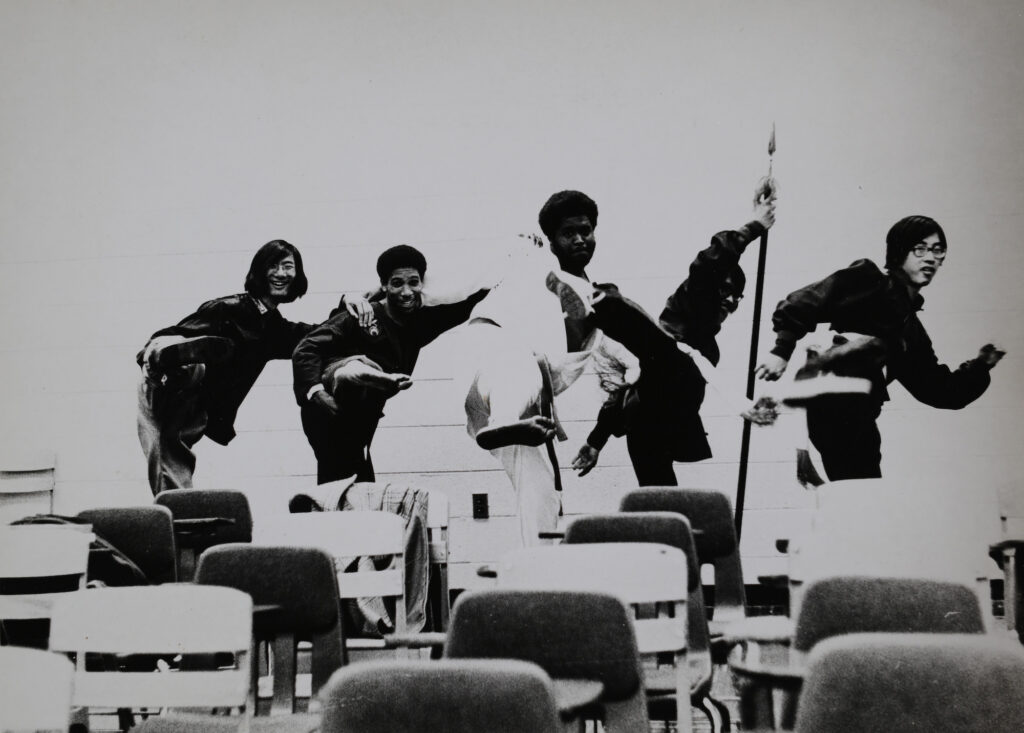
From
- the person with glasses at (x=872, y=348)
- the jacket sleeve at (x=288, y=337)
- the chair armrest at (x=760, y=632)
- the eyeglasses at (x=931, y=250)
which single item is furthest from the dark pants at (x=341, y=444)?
the eyeglasses at (x=931, y=250)

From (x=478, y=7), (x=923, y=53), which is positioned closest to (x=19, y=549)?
(x=478, y=7)

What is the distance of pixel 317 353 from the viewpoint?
4.93 metres

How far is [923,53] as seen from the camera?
4535mm

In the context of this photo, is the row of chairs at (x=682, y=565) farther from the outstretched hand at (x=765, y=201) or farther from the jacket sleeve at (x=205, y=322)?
the jacket sleeve at (x=205, y=322)

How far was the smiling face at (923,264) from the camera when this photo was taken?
15.0ft

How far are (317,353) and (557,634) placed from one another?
10.9 feet

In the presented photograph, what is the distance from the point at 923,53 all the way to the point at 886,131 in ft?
1.28

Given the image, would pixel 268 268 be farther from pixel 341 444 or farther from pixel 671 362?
pixel 671 362

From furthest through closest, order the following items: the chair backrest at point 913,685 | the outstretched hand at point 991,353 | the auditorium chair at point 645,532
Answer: the outstretched hand at point 991,353 < the auditorium chair at point 645,532 < the chair backrest at point 913,685

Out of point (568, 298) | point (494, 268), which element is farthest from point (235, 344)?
point (568, 298)

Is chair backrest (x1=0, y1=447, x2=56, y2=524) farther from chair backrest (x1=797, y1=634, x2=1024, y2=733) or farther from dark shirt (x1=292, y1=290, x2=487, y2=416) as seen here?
chair backrest (x1=797, y1=634, x2=1024, y2=733)

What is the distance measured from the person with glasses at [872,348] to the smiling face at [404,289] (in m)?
1.73

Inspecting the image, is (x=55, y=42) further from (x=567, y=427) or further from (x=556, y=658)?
(x=556, y=658)

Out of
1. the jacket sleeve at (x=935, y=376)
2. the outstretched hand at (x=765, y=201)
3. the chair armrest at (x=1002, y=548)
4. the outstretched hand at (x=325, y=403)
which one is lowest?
the chair armrest at (x=1002, y=548)
